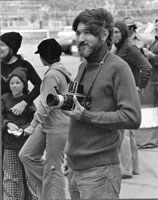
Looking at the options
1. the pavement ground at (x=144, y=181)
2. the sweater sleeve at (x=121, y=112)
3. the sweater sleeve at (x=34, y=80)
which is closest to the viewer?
the sweater sleeve at (x=121, y=112)

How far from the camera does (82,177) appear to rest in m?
3.16

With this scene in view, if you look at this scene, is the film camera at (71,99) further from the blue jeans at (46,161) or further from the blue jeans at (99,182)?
the blue jeans at (46,161)

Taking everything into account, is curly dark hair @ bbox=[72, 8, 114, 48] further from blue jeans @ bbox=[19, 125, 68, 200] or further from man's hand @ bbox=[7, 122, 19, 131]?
man's hand @ bbox=[7, 122, 19, 131]

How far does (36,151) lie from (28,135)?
0.53 feet

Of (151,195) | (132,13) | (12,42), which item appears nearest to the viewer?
(12,42)

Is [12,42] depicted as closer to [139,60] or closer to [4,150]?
[4,150]

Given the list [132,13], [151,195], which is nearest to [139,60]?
[151,195]

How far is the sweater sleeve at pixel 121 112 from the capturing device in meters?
3.04

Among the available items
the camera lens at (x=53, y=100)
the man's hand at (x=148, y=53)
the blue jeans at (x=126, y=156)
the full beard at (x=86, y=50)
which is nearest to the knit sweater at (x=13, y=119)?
the blue jeans at (x=126, y=156)

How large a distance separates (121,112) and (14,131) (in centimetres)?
189

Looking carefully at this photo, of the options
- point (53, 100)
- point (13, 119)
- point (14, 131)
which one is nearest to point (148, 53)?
point (13, 119)

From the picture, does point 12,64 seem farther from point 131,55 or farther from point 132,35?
point 132,35

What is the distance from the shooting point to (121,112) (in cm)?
304

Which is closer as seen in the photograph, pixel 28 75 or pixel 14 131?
pixel 14 131
